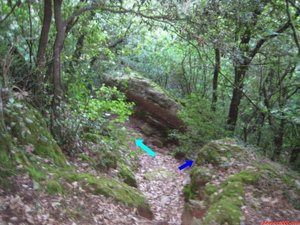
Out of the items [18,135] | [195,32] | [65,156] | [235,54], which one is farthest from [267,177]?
[18,135]

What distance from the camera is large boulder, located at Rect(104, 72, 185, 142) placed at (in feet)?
38.1

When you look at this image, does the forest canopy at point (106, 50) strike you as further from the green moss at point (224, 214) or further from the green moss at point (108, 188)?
the green moss at point (224, 214)

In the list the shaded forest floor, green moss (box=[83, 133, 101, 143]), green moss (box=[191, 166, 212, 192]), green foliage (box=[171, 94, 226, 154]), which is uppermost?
green foliage (box=[171, 94, 226, 154])

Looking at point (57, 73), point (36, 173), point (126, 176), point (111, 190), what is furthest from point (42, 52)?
point (126, 176)

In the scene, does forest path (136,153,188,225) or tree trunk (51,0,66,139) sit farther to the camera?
forest path (136,153,188,225)

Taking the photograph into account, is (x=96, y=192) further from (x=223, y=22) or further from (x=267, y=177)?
(x=223, y=22)

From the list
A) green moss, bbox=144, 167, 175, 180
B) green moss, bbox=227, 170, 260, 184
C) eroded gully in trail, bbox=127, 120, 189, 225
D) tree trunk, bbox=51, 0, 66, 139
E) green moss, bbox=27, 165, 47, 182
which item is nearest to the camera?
green moss, bbox=27, 165, 47, 182

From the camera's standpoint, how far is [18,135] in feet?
14.4

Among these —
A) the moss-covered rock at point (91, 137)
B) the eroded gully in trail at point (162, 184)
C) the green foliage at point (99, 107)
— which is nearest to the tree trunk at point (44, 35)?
the green foliage at point (99, 107)

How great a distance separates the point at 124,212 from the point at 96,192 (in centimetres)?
50

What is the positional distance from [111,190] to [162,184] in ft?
8.95

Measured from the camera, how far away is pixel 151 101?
1174 cm

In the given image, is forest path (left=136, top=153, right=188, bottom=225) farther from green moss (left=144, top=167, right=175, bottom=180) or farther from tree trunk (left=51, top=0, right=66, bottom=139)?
tree trunk (left=51, top=0, right=66, bottom=139)

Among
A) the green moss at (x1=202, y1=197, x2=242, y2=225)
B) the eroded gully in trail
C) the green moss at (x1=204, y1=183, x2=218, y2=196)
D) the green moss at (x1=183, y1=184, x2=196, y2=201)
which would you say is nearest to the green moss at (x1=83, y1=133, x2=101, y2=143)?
the eroded gully in trail
